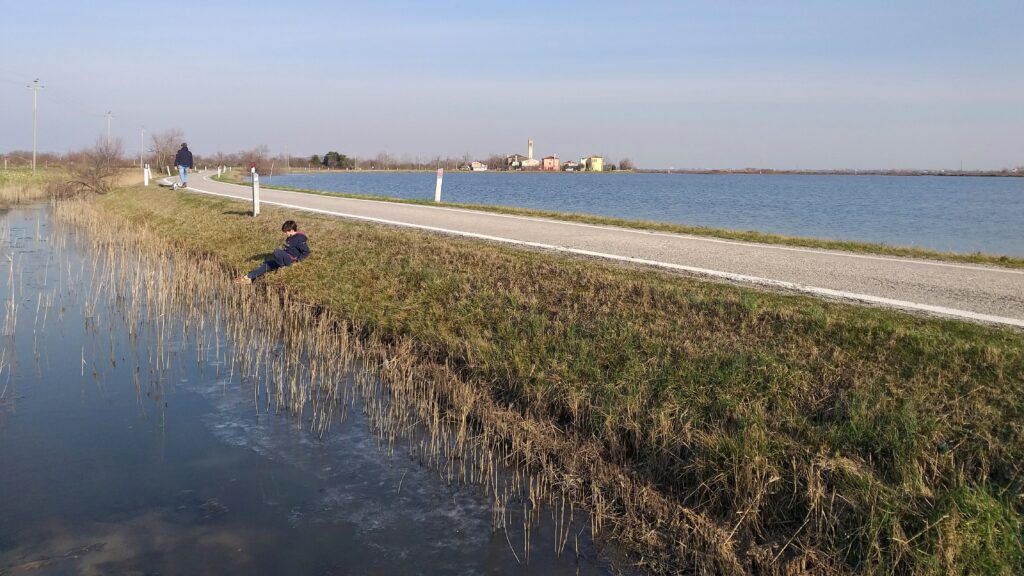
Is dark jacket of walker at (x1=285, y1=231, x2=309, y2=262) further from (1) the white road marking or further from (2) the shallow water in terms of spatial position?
(1) the white road marking

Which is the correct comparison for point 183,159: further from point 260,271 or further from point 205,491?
point 205,491

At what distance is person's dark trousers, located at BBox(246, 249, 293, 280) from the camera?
1423 centimetres

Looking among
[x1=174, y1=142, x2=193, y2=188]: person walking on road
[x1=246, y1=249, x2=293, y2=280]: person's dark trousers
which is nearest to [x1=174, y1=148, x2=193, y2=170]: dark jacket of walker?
[x1=174, y1=142, x2=193, y2=188]: person walking on road

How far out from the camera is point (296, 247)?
47.1 ft

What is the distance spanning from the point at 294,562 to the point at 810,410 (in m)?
4.58

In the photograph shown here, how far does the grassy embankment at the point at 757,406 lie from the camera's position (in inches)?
212

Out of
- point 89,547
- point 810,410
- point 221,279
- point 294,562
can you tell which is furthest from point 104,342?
point 810,410

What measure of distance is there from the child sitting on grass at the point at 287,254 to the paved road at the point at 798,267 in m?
3.10

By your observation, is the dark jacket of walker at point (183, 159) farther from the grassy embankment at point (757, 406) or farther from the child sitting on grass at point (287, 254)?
the grassy embankment at point (757, 406)

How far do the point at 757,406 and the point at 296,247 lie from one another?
9.94 metres

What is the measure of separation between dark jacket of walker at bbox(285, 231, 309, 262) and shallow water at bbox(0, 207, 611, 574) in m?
4.38

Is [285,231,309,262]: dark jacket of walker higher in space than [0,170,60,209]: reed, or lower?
lower

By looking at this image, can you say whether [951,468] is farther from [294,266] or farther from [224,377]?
[294,266]

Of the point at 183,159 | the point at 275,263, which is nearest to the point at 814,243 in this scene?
the point at 275,263
